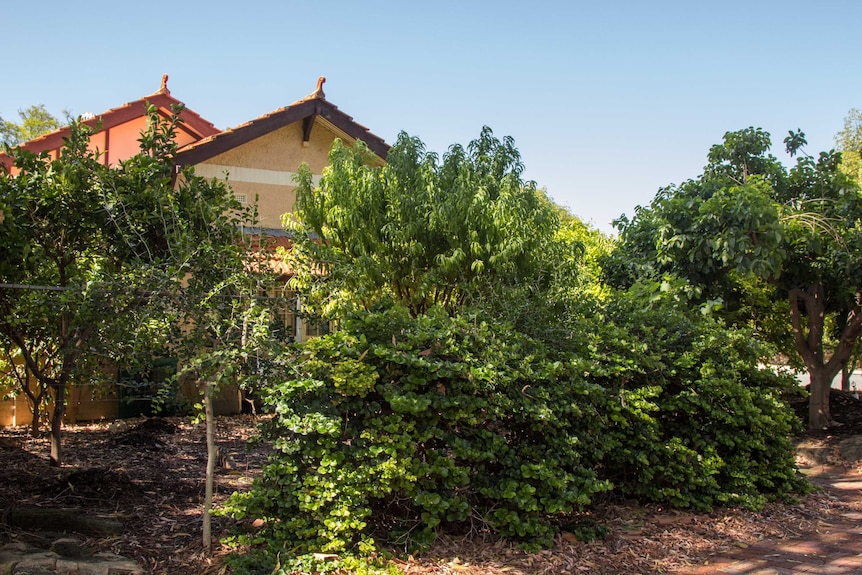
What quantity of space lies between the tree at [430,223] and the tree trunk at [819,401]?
6.26 metres

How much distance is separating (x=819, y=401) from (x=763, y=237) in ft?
16.8

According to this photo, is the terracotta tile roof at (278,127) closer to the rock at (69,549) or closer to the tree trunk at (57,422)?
the tree trunk at (57,422)

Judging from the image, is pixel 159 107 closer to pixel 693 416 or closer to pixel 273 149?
pixel 273 149

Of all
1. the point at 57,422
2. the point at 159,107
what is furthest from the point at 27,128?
the point at 57,422

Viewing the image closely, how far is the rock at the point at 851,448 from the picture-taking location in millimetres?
9812

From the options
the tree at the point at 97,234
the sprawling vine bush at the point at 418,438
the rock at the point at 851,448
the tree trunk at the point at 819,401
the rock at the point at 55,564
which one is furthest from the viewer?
the tree trunk at the point at 819,401

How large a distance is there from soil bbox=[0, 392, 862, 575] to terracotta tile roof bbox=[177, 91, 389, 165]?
6.21 m

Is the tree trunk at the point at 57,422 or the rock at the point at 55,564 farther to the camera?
the tree trunk at the point at 57,422

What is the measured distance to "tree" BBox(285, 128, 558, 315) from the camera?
8031mm

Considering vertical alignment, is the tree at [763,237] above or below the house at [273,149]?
below

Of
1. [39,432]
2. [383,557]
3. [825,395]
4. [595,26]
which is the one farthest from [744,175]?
[39,432]

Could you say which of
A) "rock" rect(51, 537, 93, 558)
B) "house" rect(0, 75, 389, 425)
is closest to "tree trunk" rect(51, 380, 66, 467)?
"rock" rect(51, 537, 93, 558)

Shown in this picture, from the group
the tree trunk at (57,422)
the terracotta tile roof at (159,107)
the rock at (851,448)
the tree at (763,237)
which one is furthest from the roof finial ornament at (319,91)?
the rock at (851,448)

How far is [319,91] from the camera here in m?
14.5
